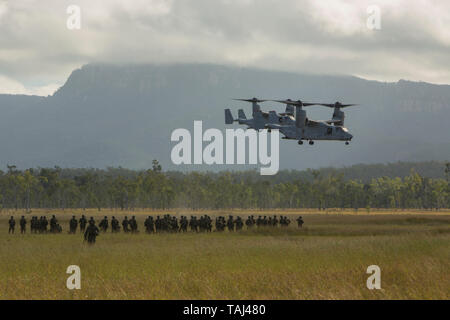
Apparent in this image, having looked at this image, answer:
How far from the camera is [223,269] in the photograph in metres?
27.5

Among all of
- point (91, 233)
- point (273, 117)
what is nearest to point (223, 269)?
point (91, 233)

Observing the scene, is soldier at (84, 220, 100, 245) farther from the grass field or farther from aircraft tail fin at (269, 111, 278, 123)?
aircraft tail fin at (269, 111, 278, 123)

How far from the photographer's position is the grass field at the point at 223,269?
19.9 metres

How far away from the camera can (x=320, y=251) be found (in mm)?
35875

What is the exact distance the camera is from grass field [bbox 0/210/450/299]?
19922 millimetres

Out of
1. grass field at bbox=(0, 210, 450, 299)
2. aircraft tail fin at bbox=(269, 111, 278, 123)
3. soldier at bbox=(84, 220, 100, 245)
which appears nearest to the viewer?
grass field at bbox=(0, 210, 450, 299)

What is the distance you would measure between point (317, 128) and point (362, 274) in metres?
24.9

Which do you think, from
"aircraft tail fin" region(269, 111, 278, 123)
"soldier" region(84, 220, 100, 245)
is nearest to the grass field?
"soldier" region(84, 220, 100, 245)

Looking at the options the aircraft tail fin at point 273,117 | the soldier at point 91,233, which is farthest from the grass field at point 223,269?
the aircraft tail fin at point 273,117

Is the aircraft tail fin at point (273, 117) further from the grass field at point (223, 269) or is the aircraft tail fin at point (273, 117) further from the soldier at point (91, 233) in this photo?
the soldier at point (91, 233)

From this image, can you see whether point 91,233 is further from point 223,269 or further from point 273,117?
point 273,117

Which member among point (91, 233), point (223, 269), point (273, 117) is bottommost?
point (223, 269)

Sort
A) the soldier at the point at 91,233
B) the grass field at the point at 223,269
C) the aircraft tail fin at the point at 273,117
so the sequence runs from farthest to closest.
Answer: the aircraft tail fin at the point at 273,117, the soldier at the point at 91,233, the grass field at the point at 223,269
